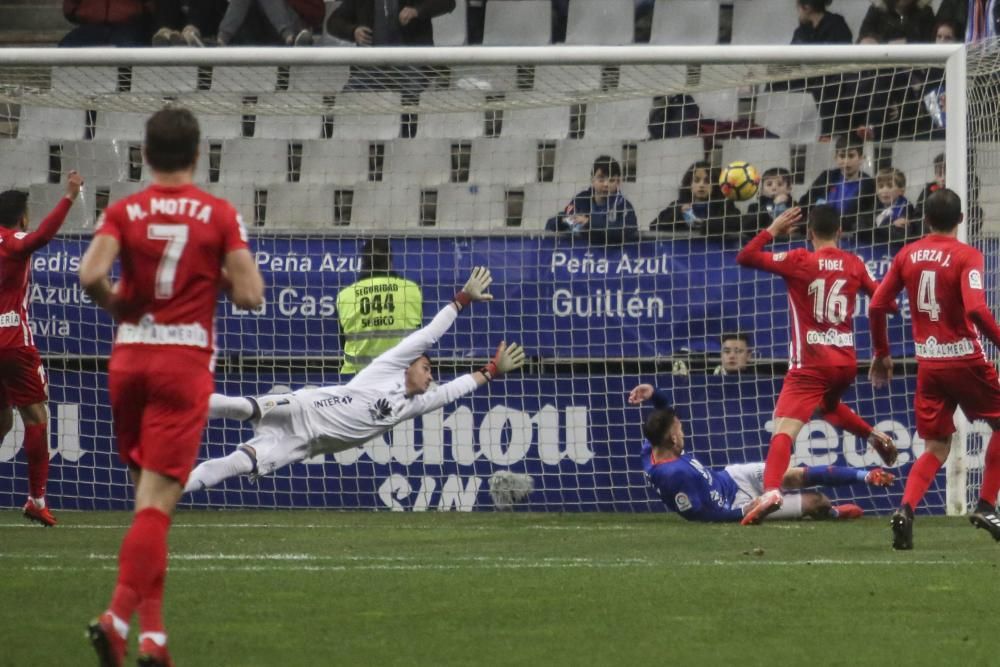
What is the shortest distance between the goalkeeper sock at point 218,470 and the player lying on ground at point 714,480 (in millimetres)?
2648

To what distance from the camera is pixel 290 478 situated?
12812mm

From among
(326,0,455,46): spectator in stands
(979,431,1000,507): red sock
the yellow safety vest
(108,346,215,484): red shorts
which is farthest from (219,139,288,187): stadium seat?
(108,346,215,484): red shorts

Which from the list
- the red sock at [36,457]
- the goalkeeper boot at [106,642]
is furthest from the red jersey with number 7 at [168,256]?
the red sock at [36,457]

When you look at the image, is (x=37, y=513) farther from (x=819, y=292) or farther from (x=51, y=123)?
(x=819, y=292)

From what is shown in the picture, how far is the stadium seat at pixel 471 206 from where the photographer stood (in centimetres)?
1299

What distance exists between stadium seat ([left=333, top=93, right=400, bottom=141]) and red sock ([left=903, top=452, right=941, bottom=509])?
5.42 metres

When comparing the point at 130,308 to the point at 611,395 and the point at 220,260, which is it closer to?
the point at 220,260

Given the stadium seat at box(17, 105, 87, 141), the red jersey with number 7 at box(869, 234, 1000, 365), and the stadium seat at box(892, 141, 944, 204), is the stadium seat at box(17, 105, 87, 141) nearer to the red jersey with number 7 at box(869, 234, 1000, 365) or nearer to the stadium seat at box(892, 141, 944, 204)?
the stadium seat at box(892, 141, 944, 204)

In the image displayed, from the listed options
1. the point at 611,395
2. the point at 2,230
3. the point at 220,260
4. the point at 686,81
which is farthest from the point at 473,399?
the point at 220,260

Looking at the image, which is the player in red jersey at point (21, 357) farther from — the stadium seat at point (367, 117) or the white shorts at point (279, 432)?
the stadium seat at point (367, 117)

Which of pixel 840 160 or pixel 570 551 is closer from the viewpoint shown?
pixel 570 551

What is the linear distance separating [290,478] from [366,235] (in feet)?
6.44

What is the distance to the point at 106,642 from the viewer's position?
4789mm

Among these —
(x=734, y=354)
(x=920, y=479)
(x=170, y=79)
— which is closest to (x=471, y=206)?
(x=734, y=354)
